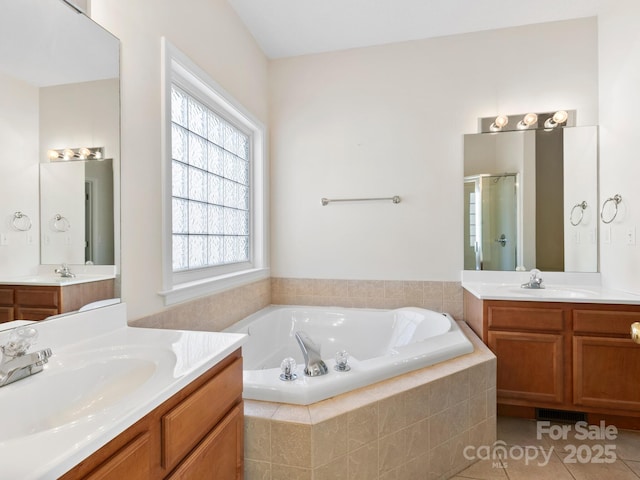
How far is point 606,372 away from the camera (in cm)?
186

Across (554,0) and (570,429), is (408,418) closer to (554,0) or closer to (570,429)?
(570,429)

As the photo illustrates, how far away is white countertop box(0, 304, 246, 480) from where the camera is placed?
0.56m

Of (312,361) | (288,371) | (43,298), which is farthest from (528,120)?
(43,298)

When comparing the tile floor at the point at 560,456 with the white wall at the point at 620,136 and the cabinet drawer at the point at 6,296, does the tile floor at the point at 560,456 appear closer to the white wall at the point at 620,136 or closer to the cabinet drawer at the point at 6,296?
the white wall at the point at 620,136

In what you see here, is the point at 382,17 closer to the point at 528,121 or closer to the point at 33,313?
the point at 528,121

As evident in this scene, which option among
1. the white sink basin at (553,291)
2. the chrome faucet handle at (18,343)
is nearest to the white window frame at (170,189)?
the chrome faucet handle at (18,343)

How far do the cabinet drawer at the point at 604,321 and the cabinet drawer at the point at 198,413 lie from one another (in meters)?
1.91

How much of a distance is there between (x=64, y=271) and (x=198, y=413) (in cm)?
67

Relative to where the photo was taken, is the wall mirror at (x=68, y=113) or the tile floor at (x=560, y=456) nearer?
the wall mirror at (x=68, y=113)

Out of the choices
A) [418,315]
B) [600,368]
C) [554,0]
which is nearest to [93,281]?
[418,315]

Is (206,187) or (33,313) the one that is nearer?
(33,313)

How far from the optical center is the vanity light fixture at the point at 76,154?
1.07 metres

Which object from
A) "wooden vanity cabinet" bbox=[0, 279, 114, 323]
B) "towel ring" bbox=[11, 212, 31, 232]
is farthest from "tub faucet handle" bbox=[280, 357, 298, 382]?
"towel ring" bbox=[11, 212, 31, 232]

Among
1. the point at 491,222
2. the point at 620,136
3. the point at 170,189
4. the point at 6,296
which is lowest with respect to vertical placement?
the point at 6,296
